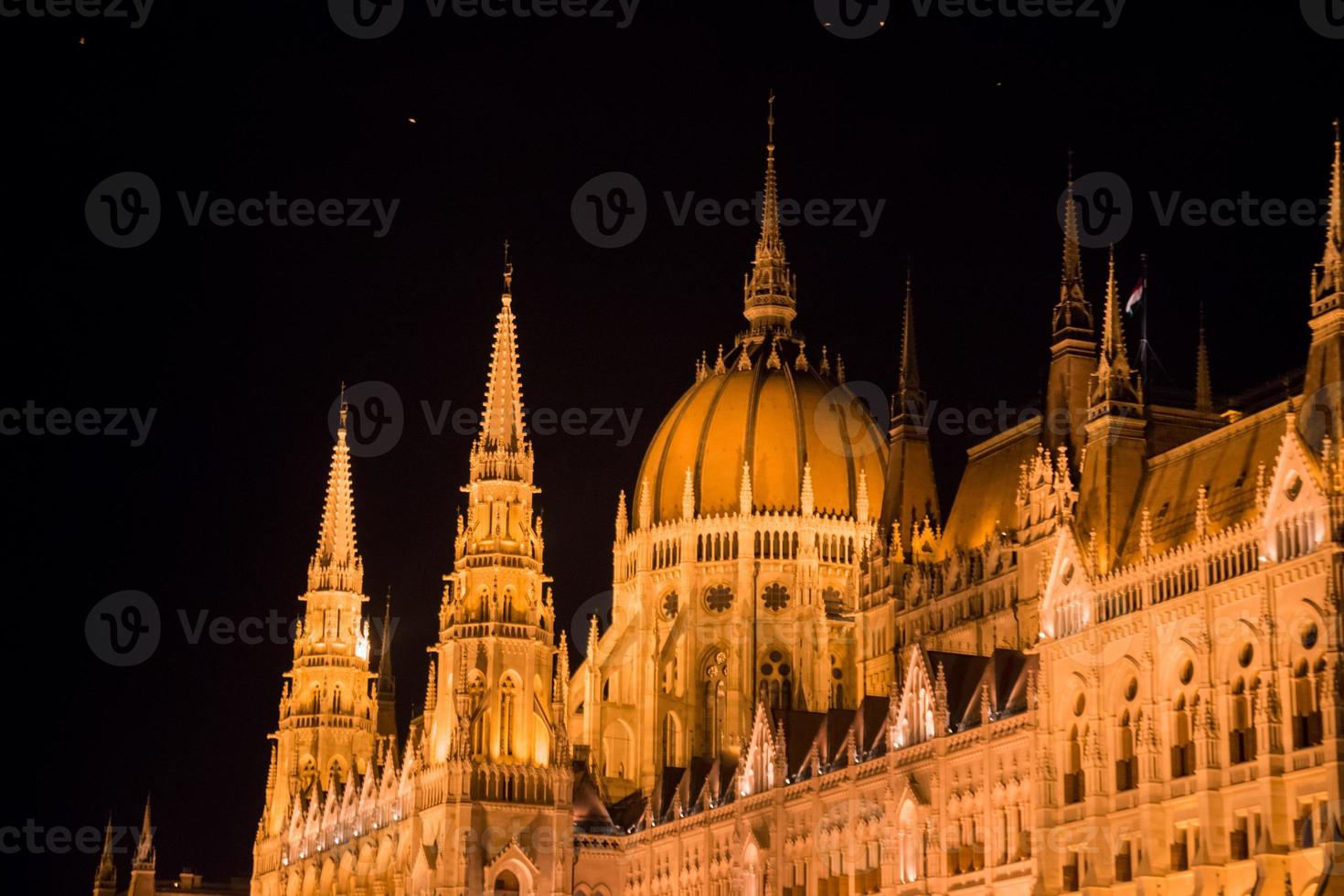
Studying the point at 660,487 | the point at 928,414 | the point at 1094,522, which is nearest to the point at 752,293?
the point at 660,487

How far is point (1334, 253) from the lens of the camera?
83.9 m

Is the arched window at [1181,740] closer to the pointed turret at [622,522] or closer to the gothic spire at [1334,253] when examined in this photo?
the gothic spire at [1334,253]

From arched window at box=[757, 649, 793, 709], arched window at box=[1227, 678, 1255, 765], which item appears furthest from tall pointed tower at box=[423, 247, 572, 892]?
arched window at box=[1227, 678, 1255, 765]

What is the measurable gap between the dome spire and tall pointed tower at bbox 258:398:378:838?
108ft

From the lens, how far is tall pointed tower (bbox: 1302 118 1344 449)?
81.8 metres

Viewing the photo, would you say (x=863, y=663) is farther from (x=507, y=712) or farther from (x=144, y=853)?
(x=144, y=853)

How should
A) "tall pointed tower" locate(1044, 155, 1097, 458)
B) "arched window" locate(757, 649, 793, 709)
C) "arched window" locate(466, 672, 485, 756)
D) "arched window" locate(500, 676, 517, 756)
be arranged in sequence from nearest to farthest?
1. "tall pointed tower" locate(1044, 155, 1097, 458)
2. "arched window" locate(466, 672, 485, 756)
3. "arched window" locate(500, 676, 517, 756)
4. "arched window" locate(757, 649, 793, 709)

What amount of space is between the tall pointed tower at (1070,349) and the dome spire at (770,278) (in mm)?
47150

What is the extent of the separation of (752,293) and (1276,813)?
292ft

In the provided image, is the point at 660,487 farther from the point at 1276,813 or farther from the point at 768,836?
the point at 1276,813

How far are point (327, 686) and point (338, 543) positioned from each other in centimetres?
1042

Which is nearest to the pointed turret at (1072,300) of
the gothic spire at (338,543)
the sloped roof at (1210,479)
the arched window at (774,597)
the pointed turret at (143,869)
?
the sloped roof at (1210,479)

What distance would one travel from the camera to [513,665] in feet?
432

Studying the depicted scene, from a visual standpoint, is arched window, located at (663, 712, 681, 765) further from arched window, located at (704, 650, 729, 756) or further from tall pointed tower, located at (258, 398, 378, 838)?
tall pointed tower, located at (258, 398, 378, 838)
